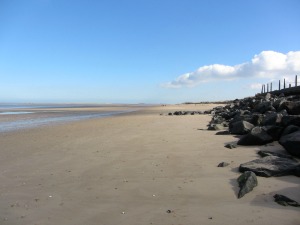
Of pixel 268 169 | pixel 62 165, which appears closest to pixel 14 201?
pixel 62 165

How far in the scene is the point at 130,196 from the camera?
517 centimetres

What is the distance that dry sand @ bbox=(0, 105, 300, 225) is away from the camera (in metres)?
4.31

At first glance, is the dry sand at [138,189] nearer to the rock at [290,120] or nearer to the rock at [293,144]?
the rock at [293,144]

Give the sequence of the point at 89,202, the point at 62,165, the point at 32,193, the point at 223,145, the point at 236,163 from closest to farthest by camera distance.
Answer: the point at 89,202, the point at 32,193, the point at 236,163, the point at 62,165, the point at 223,145

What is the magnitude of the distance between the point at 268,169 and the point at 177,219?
2415mm

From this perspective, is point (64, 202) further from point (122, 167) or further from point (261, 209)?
point (261, 209)

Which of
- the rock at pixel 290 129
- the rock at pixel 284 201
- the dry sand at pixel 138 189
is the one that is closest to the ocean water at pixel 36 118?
the dry sand at pixel 138 189

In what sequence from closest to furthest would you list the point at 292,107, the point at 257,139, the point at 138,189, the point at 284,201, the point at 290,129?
the point at 284,201, the point at 138,189, the point at 290,129, the point at 257,139, the point at 292,107

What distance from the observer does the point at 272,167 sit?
584 cm

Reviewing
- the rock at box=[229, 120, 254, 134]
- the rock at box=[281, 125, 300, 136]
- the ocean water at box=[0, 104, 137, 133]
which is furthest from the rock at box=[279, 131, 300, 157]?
the ocean water at box=[0, 104, 137, 133]

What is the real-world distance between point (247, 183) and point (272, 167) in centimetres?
99

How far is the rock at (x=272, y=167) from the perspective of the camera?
5738mm

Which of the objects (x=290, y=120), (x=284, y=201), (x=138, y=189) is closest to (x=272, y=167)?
(x=284, y=201)

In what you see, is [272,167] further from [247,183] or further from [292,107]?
[292,107]
